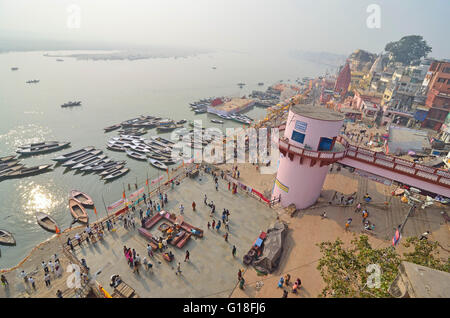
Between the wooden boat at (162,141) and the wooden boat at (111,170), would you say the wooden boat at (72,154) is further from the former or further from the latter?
the wooden boat at (162,141)

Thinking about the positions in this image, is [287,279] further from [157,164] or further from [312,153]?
[157,164]

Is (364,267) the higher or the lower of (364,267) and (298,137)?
the lower

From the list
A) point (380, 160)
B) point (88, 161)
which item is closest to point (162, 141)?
point (88, 161)

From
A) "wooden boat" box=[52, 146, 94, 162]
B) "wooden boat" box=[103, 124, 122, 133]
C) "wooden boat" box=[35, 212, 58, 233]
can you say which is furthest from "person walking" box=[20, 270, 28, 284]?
"wooden boat" box=[103, 124, 122, 133]

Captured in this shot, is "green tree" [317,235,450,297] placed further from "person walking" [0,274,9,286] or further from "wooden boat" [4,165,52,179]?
"wooden boat" [4,165,52,179]
